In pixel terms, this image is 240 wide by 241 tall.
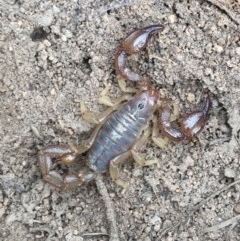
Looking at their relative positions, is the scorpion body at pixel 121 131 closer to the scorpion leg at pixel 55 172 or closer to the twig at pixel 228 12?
the scorpion leg at pixel 55 172

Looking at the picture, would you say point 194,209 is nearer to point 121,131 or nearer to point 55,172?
point 121,131

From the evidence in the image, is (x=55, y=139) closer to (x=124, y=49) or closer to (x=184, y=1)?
(x=124, y=49)

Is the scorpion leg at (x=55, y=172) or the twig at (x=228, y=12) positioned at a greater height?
the twig at (x=228, y=12)

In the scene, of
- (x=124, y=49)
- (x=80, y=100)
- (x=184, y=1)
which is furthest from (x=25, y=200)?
(x=184, y=1)

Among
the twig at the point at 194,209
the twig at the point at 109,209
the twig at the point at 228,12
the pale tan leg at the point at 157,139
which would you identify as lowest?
the twig at the point at 109,209

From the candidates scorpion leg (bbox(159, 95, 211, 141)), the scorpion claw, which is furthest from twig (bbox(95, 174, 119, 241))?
the scorpion claw

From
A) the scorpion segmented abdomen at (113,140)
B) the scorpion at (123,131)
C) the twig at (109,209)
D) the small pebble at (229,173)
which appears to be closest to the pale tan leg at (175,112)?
the scorpion at (123,131)
